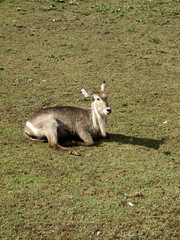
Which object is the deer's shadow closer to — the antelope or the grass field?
the grass field

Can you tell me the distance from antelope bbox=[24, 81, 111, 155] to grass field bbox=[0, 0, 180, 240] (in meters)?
0.23

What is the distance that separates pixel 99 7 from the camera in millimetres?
16734

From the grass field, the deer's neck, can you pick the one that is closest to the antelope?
the deer's neck

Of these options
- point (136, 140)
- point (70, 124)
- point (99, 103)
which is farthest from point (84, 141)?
point (136, 140)

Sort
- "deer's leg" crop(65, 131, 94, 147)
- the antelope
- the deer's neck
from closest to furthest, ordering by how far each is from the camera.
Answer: the antelope
"deer's leg" crop(65, 131, 94, 147)
the deer's neck

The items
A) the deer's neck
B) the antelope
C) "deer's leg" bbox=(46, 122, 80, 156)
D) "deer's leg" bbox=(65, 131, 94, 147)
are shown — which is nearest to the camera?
"deer's leg" bbox=(46, 122, 80, 156)

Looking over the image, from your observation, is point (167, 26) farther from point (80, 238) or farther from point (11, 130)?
point (80, 238)

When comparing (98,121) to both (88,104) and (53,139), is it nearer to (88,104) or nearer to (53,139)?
(53,139)

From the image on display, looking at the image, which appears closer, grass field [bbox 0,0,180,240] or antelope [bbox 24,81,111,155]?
grass field [bbox 0,0,180,240]

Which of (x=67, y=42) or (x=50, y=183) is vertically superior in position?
(x=67, y=42)

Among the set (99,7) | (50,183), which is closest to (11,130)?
(50,183)

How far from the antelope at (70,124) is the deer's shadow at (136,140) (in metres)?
0.26

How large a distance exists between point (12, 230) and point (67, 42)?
9923 millimetres

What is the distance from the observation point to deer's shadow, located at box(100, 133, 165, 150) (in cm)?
696
